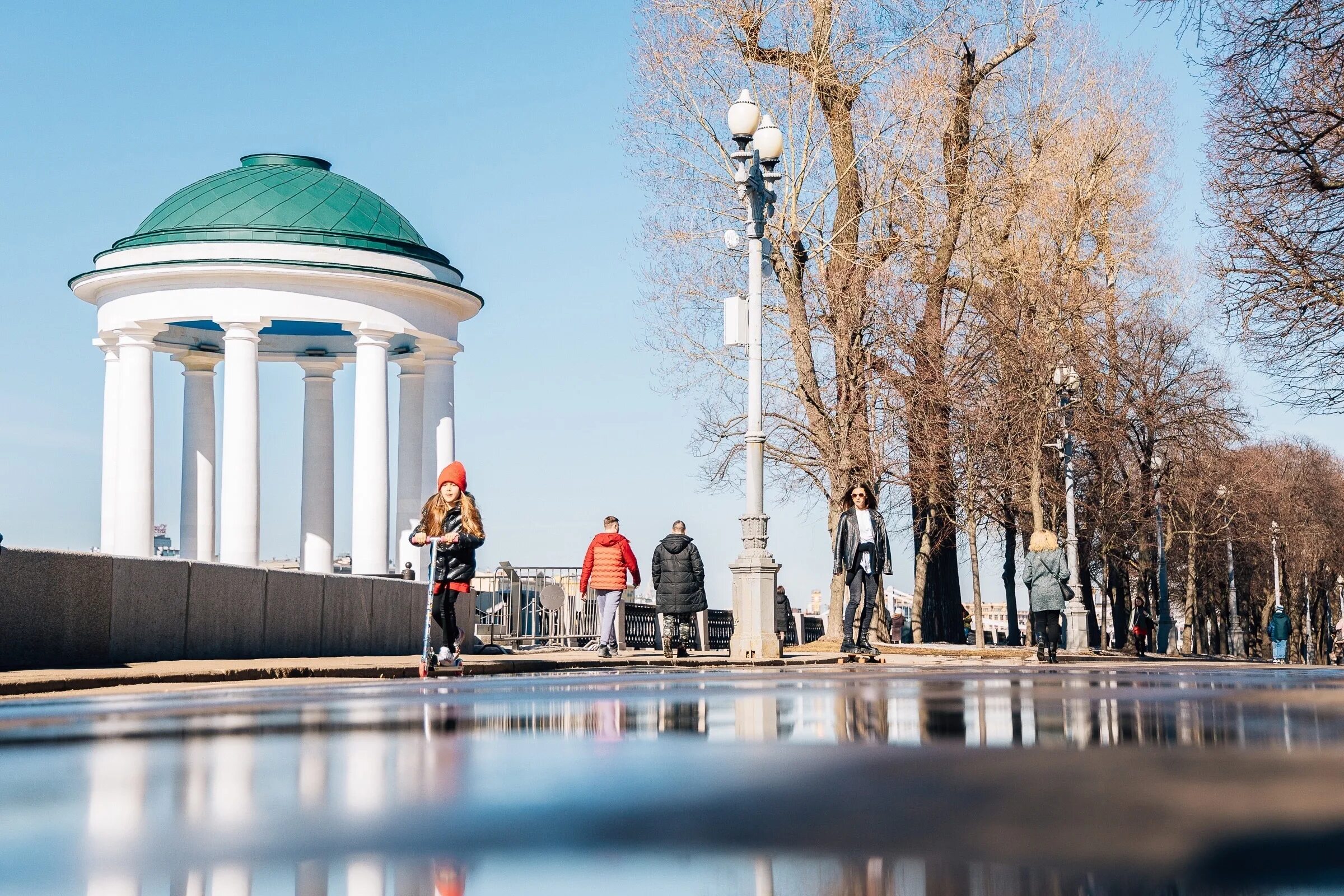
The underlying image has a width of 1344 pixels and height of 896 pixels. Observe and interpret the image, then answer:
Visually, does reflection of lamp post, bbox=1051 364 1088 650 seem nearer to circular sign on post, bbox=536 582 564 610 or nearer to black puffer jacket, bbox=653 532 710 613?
circular sign on post, bbox=536 582 564 610

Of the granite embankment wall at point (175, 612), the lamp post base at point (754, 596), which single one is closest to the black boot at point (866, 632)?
the lamp post base at point (754, 596)

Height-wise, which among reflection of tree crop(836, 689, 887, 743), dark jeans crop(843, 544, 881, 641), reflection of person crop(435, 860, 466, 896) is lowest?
reflection of tree crop(836, 689, 887, 743)

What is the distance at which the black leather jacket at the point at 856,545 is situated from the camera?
18312mm

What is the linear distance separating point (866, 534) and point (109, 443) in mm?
28527

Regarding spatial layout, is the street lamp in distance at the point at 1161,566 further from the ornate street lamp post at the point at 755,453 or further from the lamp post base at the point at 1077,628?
the ornate street lamp post at the point at 755,453

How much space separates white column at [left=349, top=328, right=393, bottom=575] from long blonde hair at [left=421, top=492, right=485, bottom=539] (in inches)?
1058

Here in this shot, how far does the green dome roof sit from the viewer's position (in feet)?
129

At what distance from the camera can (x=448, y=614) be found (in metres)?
14.0

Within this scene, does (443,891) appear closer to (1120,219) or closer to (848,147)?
(848,147)

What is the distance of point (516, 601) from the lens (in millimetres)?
32625

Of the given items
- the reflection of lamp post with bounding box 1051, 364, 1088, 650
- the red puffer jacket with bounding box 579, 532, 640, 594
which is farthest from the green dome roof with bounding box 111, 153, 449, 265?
the red puffer jacket with bounding box 579, 532, 640, 594

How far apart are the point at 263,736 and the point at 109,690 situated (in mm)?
5631

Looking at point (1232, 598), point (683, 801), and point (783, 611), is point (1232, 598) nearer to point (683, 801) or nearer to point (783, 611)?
point (783, 611)

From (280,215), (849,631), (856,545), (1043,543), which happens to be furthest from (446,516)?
(280,215)
